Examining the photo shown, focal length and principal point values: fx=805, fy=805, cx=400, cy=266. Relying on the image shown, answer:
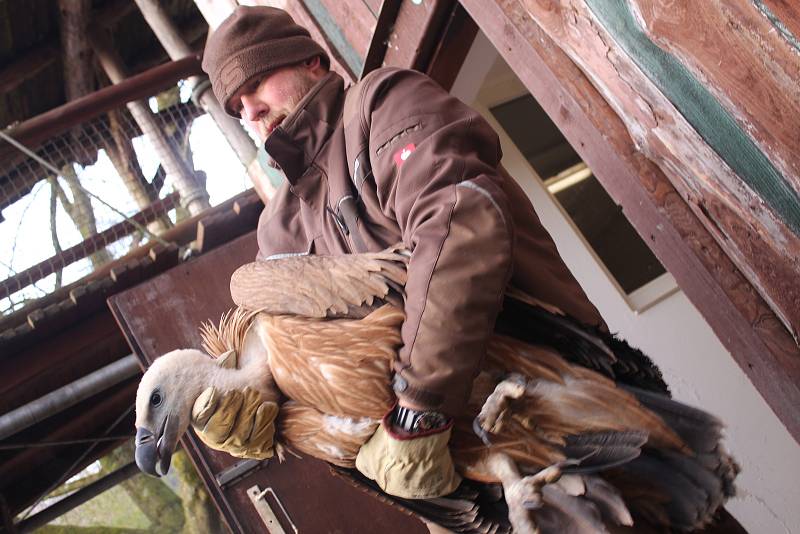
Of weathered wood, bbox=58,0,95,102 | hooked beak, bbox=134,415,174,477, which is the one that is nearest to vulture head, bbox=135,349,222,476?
hooked beak, bbox=134,415,174,477

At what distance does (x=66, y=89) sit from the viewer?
626 cm

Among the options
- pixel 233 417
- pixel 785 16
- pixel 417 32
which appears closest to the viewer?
pixel 785 16

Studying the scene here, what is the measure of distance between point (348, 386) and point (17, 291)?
331 cm

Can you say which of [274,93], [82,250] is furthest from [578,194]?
[82,250]

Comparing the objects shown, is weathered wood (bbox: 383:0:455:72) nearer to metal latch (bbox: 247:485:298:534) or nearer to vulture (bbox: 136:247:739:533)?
vulture (bbox: 136:247:739:533)

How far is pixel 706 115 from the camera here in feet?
4.66

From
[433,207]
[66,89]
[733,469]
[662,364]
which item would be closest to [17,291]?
[66,89]

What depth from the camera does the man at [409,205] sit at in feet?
4.46

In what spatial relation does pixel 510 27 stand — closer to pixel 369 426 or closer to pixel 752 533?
pixel 369 426

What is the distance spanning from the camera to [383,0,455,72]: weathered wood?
2.38 m

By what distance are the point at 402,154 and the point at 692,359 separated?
2.00 metres

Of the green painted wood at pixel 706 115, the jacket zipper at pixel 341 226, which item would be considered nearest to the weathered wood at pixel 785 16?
the green painted wood at pixel 706 115

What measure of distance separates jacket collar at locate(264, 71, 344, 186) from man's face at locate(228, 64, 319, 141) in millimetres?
80

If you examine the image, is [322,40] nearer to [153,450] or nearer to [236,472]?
[236,472]
